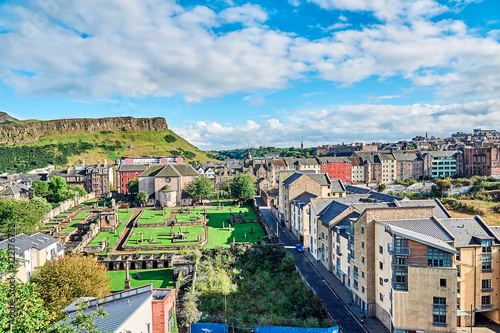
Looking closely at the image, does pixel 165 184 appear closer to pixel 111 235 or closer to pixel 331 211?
pixel 111 235

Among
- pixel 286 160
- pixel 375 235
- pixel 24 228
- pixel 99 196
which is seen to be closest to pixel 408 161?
pixel 286 160

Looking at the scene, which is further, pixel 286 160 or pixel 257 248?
pixel 286 160

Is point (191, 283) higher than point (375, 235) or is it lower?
lower

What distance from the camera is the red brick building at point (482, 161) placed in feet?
319

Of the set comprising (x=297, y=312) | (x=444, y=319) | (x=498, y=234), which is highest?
(x=498, y=234)

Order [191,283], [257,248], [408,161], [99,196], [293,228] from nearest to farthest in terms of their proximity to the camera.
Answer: [191,283] < [257,248] < [293,228] < [99,196] < [408,161]

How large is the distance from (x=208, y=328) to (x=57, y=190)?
74.0 metres

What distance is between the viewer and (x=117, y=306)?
20031mm

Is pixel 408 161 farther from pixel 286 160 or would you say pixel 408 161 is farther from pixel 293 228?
pixel 293 228

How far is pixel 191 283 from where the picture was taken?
119 ft

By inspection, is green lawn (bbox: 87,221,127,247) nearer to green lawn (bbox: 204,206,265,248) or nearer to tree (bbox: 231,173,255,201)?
green lawn (bbox: 204,206,265,248)

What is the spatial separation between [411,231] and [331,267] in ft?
46.9

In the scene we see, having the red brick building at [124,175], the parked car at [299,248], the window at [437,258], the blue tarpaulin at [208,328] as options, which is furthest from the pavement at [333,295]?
the red brick building at [124,175]

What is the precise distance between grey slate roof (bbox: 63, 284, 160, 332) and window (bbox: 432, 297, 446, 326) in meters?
21.4
